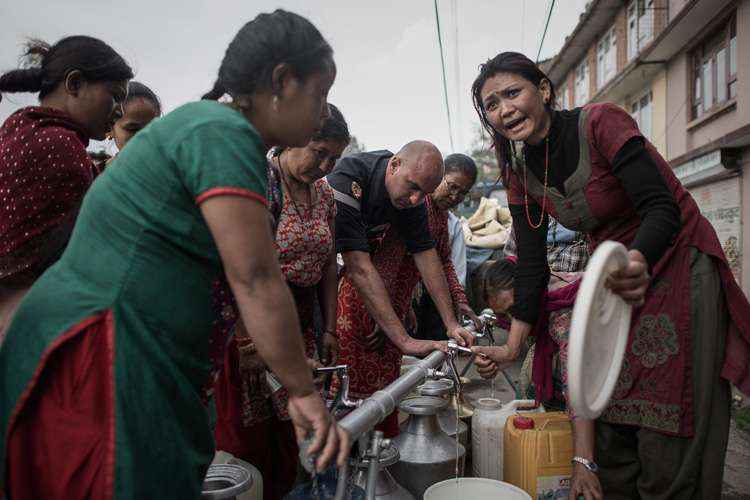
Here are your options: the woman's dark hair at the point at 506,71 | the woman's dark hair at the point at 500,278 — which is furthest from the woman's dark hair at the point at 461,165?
the woman's dark hair at the point at 506,71

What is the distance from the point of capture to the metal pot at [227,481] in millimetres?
1506

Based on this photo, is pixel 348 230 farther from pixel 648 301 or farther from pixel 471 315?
Answer: pixel 648 301

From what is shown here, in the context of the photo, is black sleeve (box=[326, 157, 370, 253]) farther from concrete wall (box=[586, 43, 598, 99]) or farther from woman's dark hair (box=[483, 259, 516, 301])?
concrete wall (box=[586, 43, 598, 99])

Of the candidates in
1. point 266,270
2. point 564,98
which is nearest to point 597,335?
point 266,270

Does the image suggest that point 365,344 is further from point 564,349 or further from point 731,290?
point 731,290

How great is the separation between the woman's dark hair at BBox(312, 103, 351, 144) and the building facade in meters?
8.32

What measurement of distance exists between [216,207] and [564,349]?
6.11ft

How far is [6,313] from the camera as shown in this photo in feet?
6.00


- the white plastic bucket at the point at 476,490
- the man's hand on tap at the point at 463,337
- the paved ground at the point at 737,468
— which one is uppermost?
the man's hand on tap at the point at 463,337

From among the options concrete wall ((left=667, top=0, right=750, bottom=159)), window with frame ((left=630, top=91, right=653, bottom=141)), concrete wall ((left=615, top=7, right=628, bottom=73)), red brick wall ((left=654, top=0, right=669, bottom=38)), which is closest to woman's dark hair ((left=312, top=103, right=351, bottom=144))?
concrete wall ((left=667, top=0, right=750, bottom=159))

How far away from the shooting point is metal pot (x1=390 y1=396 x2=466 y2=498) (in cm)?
262

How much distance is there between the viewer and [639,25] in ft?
46.9

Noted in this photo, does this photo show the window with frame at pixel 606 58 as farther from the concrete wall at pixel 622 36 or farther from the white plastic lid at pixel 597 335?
the white plastic lid at pixel 597 335

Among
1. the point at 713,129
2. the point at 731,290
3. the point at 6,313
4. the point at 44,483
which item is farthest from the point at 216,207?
the point at 713,129
